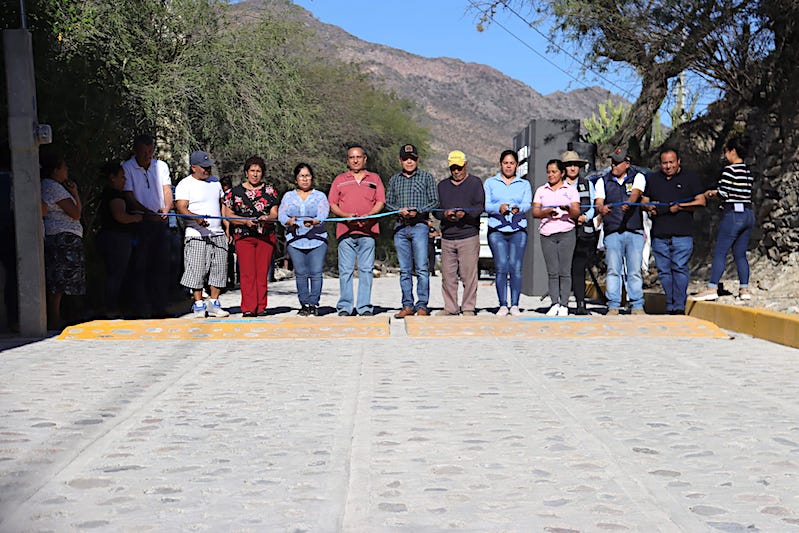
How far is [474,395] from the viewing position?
6832 mm

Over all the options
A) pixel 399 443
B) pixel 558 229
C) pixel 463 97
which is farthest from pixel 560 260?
pixel 463 97

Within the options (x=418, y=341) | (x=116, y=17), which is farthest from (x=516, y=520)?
(x=116, y=17)

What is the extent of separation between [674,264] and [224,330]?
Answer: 5.27m

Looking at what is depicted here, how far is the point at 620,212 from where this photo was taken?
12125 mm

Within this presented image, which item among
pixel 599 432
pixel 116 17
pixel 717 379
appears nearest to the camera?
pixel 599 432

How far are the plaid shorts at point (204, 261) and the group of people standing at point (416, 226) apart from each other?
13mm

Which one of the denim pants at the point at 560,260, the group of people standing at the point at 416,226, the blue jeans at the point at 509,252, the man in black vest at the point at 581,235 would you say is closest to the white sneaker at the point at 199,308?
the group of people standing at the point at 416,226

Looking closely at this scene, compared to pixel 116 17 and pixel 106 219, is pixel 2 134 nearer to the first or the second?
pixel 106 219

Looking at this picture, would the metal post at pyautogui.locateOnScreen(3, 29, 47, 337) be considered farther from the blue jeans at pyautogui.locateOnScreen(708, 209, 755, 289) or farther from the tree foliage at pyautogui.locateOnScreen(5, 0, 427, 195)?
the blue jeans at pyautogui.locateOnScreen(708, 209, 755, 289)

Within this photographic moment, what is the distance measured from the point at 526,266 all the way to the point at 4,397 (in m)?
12.7

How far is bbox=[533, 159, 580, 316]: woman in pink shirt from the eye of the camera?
1205 cm

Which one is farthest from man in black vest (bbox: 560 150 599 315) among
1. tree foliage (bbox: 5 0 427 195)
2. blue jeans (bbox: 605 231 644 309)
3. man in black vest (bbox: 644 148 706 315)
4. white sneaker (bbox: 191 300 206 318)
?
tree foliage (bbox: 5 0 427 195)

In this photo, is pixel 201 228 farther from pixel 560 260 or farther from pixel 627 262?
pixel 627 262

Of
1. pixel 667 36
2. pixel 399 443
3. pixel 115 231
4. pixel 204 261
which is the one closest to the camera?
pixel 399 443
